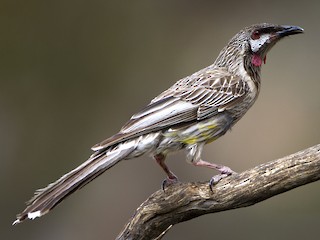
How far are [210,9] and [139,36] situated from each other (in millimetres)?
930

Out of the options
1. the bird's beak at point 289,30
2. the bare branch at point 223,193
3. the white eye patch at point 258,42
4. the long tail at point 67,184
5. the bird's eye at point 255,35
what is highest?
the bird's eye at point 255,35

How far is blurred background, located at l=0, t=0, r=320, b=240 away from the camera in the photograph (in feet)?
27.5

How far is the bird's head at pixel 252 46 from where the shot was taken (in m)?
5.56

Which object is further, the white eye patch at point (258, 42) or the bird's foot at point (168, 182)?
the white eye patch at point (258, 42)

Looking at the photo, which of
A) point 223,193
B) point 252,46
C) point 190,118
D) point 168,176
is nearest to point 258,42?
point 252,46

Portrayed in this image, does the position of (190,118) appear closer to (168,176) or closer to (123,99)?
(168,176)

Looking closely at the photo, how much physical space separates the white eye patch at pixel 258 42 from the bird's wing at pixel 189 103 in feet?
0.86

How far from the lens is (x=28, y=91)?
911 centimetres

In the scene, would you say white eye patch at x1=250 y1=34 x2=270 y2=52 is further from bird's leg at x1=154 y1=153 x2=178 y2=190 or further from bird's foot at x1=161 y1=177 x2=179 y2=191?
bird's foot at x1=161 y1=177 x2=179 y2=191

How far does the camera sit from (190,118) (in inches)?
206

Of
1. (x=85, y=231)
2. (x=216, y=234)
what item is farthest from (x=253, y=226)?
(x=85, y=231)

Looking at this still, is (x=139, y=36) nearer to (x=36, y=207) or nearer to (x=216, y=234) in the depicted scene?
(x=216, y=234)

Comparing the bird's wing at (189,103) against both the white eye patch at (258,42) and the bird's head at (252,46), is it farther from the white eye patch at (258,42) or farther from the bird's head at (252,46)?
the white eye patch at (258,42)

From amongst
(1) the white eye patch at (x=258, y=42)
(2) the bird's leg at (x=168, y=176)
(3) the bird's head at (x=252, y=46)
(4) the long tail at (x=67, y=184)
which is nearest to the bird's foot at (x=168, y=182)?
(2) the bird's leg at (x=168, y=176)
